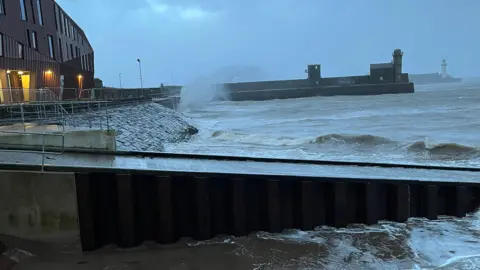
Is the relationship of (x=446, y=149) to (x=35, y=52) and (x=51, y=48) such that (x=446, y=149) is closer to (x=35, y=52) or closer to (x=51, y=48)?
(x=35, y=52)

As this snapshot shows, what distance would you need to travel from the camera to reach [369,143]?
24.8 meters

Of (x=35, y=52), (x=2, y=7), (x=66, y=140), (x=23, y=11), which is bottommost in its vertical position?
(x=66, y=140)

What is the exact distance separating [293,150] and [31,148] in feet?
47.1

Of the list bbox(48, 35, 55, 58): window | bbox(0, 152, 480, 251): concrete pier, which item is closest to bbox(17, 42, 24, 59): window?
bbox(48, 35, 55, 58): window

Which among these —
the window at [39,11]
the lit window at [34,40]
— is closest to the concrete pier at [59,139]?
the lit window at [34,40]

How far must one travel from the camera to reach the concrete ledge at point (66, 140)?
10680 mm

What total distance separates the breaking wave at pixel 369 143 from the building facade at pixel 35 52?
1340 centimetres

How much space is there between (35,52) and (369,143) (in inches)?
1087

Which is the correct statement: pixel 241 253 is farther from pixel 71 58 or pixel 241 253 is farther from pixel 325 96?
pixel 325 96

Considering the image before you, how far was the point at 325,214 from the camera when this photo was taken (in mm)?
9148

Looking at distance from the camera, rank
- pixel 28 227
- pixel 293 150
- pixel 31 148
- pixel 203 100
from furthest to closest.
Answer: pixel 203 100 < pixel 293 150 < pixel 31 148 < pixel 28 227

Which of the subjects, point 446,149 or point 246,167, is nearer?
point 246,167

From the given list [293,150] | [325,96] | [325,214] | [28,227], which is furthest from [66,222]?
[325,96]

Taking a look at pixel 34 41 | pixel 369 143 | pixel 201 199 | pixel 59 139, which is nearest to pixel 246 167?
pixel 201 199
